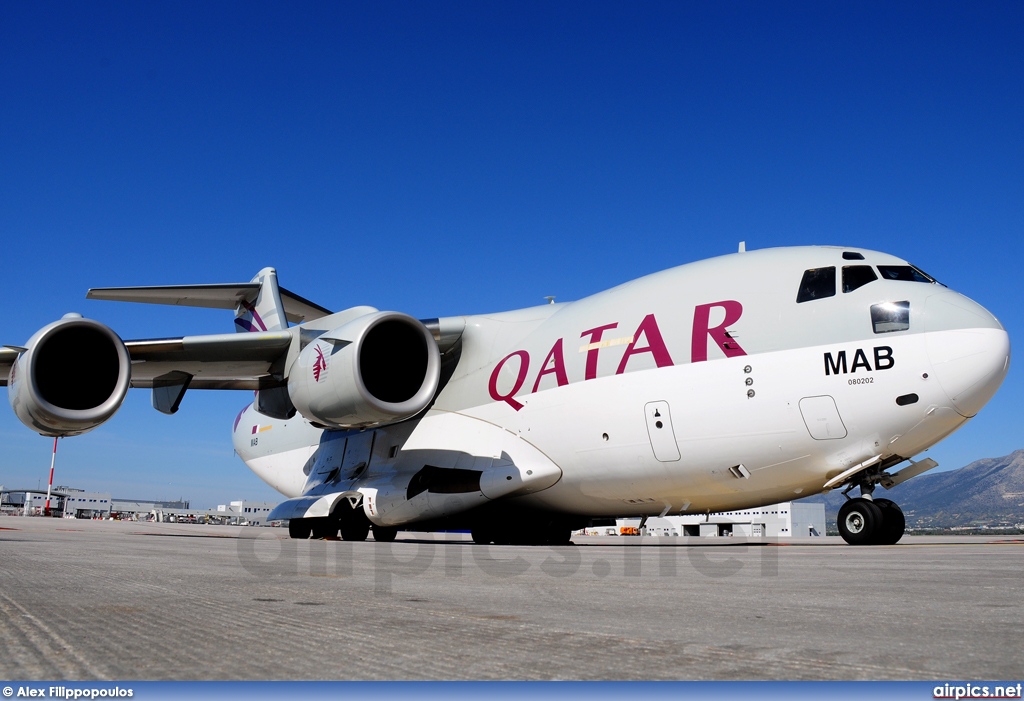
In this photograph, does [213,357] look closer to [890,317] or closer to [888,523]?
[890,317]

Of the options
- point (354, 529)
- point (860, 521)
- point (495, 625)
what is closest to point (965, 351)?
point (860, 521)

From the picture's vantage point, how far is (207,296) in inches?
639

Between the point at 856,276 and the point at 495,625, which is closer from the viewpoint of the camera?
the point at 495,625

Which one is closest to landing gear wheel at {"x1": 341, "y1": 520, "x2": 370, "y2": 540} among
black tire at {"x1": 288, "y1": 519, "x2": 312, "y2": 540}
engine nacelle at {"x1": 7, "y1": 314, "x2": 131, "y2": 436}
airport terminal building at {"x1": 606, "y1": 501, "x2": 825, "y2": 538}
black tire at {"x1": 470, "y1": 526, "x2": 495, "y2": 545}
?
black tire at {"x1": 288, "y1": 519, "x2": 312, "y2": 540}

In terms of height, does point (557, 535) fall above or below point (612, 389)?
below

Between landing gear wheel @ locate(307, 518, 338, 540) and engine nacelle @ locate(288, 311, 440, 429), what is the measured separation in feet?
8.86

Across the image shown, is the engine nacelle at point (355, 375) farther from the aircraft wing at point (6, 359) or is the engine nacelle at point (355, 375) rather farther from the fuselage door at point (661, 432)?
the aircraft wing at point (6, 359)

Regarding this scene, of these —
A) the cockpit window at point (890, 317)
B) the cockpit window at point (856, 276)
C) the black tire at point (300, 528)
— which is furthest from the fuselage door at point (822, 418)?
the black tire at point (300, 528)

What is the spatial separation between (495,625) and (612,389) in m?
7.86

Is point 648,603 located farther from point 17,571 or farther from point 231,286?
point 231,286

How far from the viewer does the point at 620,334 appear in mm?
10336

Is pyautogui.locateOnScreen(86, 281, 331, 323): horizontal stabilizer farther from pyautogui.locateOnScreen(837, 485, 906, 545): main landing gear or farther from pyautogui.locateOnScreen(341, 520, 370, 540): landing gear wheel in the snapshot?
pyautogui.locateOnScreen(837, 485, 906, 545): main landing gear

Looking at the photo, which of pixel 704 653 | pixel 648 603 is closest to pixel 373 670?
pixel 704 653

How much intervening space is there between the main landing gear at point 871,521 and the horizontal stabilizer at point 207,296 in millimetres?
11578
